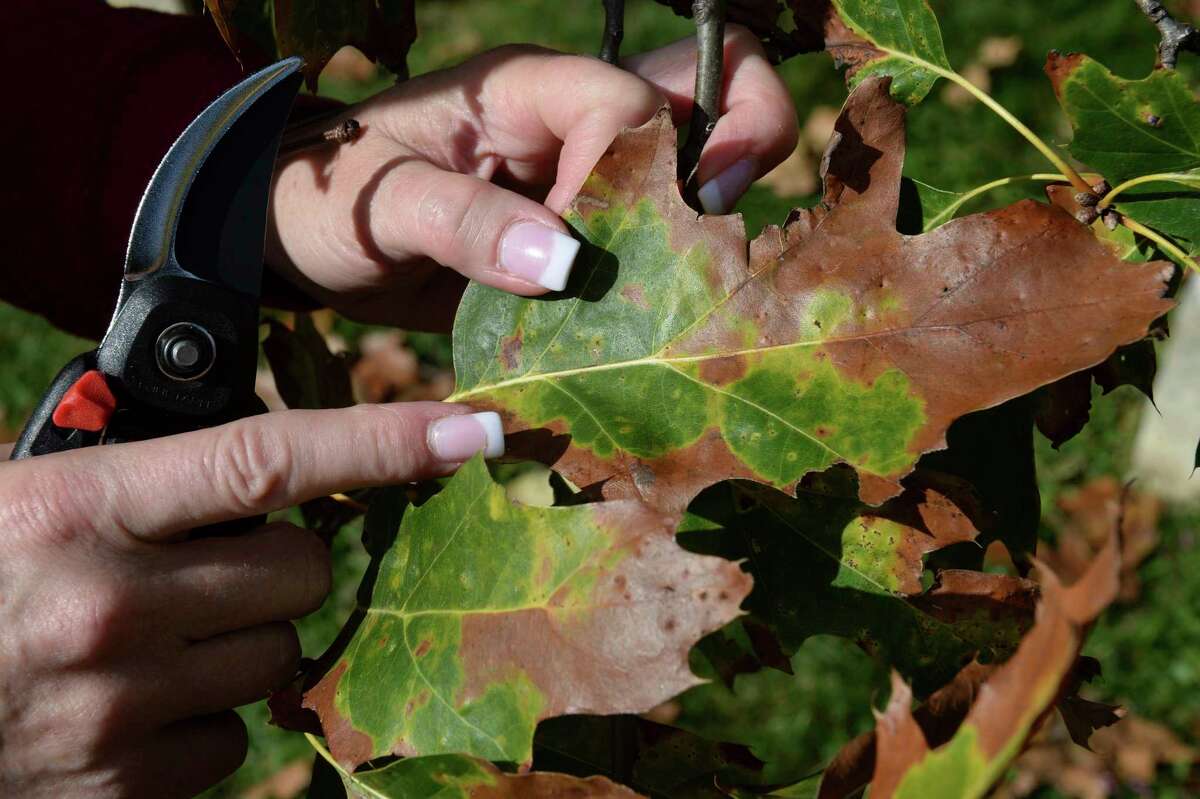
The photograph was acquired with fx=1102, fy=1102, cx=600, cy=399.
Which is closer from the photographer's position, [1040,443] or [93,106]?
[93,106]

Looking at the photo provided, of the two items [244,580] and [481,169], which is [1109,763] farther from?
[244,580]

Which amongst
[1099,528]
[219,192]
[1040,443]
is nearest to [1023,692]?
[219,192]

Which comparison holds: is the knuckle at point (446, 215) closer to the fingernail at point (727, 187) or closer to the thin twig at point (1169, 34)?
the fingernail at point (727, 187)

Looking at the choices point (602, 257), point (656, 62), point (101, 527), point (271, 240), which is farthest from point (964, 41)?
point (101, 527)

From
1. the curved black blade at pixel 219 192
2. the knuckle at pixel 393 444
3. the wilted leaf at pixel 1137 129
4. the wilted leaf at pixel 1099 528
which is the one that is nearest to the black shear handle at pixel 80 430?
the curved black blade at pixel 219 192

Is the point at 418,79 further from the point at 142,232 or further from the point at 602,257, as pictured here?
the point at 602,257

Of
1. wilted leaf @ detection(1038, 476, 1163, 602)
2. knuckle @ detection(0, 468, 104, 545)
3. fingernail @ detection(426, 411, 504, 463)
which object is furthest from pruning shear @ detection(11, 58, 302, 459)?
wilted leaf @ detection(1038, 476, 1163, 602)
